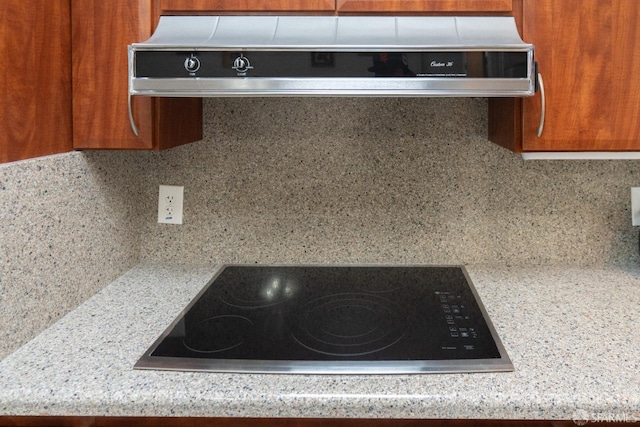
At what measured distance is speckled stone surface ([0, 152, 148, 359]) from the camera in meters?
0.99

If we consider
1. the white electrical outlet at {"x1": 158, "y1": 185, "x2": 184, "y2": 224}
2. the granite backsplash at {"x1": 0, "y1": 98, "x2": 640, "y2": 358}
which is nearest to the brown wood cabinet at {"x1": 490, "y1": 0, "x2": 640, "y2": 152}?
the granite backsplash at {"x1": 0, "y1": 98, "x2": 640, "y2": 358}

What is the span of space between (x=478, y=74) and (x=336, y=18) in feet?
1.09

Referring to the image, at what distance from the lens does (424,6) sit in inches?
45.6

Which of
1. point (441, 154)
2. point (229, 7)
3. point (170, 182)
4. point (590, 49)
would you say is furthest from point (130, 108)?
point (590, 49)

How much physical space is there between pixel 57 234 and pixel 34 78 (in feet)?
1.04

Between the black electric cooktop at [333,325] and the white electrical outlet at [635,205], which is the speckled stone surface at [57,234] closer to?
the black electric cooktop at [333,325]

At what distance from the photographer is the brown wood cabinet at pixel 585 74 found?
1155 mm

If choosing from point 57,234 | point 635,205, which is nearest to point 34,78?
point 57,234

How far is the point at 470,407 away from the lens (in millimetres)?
857

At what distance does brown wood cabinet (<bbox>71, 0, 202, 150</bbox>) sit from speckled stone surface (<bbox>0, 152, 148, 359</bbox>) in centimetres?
9

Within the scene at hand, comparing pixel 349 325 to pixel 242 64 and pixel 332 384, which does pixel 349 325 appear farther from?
pixel 242 64

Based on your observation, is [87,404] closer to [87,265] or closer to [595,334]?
[87,265]

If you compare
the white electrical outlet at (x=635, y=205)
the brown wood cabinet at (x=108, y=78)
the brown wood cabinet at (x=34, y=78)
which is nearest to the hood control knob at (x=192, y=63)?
the brown wood cabinet at (x=108, y=78)

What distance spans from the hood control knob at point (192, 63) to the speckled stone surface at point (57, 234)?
1.17ft
